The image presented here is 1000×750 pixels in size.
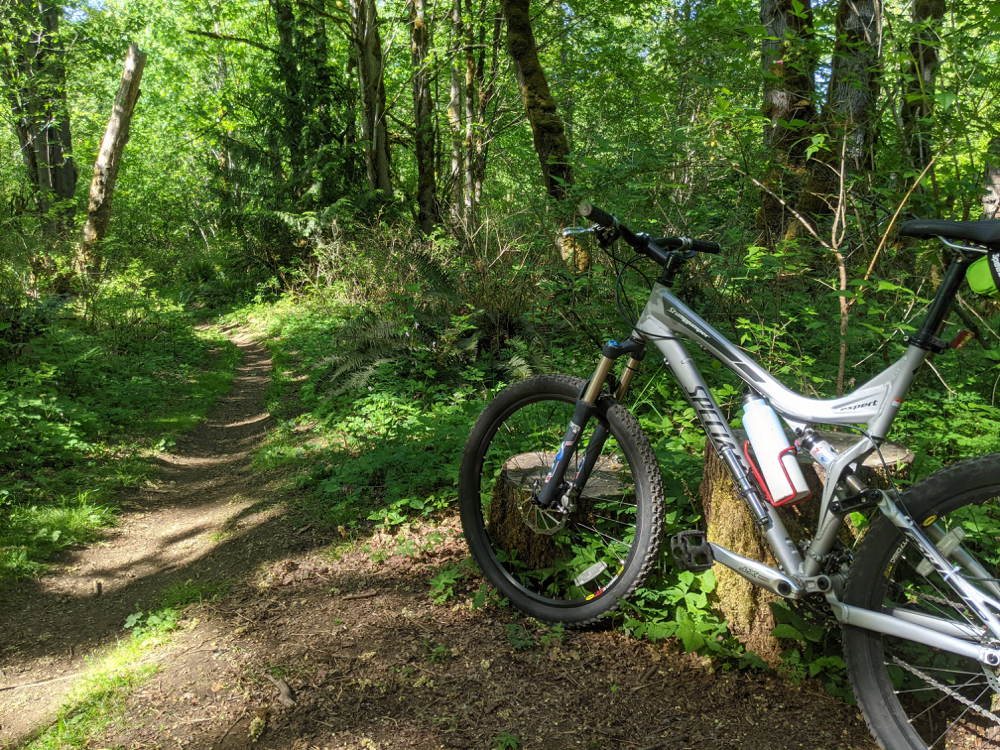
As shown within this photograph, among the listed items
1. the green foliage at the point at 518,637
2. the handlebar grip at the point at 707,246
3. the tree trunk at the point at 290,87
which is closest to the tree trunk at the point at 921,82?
the handlebar grip at the point at 707,246

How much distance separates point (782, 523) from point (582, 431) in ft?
2.80

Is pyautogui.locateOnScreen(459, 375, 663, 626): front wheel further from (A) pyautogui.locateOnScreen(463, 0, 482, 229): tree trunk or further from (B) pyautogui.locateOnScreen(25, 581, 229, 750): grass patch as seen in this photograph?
(A) pyautogui.locateOnScreen(463, 0, 482, 229): tree trunk

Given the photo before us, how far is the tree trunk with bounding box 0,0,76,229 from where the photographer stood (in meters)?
10.4

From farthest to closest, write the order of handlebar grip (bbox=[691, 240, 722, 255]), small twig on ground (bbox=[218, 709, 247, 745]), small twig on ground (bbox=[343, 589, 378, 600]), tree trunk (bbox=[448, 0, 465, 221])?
1. tree trunk (bbox=[448, 0, 465, 221])
2. small twig on ground (bbox=[343, 589, 378, 600])
3. handlebar grip (bbox=[691, 240, 722, 255])
4. small twig on ground (bbox=[218, 709, 247, 745])

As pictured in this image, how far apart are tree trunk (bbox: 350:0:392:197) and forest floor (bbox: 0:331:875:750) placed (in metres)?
9.70

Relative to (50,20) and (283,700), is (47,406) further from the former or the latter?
(50,20)

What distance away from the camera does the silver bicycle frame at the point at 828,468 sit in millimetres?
1784

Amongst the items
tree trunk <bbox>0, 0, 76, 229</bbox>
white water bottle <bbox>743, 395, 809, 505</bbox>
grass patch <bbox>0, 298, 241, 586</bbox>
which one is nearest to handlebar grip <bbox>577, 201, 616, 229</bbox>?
white water bottle <bbox>743, 395, 809, 505</bbox>

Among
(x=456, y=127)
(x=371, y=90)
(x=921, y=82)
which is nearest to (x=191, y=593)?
(x=921, y=82)

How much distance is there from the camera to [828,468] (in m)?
2.04

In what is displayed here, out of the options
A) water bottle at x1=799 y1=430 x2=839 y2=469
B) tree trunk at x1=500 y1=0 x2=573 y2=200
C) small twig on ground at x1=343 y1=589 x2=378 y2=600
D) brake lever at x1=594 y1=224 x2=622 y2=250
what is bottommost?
small twig on ground at x1=343 y1=589 x2=378 y2=600

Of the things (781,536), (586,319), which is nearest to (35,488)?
(586,319)

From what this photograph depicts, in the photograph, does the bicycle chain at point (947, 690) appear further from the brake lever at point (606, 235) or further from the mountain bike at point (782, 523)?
the brake lever at point (606, 235)

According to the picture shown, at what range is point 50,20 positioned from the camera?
448 inches
